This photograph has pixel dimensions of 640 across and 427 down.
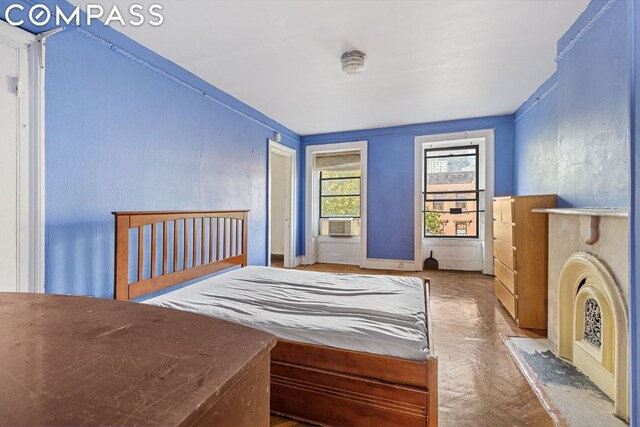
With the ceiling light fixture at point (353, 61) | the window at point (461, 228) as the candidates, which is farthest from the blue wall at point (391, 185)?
the ceiling light fixture at point (353, 61)

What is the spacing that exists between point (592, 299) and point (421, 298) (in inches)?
42.7

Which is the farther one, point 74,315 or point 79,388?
point 74,315

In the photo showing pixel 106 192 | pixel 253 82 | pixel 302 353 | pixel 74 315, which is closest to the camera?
pixel 74 315

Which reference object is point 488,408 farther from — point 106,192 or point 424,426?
point 106,192

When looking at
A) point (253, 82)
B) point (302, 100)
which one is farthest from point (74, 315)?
point (302, 100)

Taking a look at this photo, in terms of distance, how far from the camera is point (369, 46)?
2531 mm

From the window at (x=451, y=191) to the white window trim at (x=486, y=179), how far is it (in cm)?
21

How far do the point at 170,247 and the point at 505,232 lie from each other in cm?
337

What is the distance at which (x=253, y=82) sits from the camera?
3246mm

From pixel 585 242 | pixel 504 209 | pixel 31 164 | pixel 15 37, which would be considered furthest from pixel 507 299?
pixel 15 37

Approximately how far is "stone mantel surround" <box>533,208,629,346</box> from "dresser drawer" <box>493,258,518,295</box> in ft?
1.11

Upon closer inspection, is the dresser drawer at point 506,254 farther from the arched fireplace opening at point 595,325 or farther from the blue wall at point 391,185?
the blue wall at point 391,185

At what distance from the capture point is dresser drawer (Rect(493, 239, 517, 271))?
2779mm

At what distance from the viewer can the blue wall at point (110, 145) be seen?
6.23 feet
